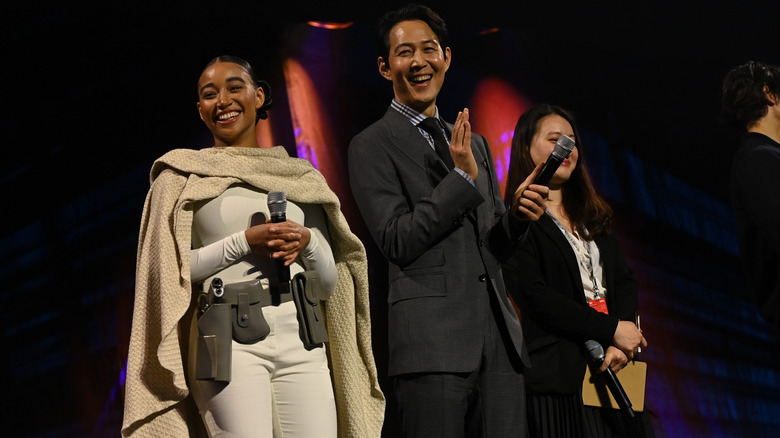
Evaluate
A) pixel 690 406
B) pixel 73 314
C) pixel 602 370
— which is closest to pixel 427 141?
pixel 602 370

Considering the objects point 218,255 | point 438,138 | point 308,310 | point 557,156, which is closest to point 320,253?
point 308,310

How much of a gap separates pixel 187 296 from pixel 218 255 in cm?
12

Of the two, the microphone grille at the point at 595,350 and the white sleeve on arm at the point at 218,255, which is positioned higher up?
the white sleeve on arm at the point at 218,255

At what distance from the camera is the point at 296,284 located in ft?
6.57

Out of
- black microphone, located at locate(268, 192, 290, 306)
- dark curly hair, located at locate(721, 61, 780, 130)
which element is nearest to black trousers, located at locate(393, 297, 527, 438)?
black microphone, located at locate(268, 192, 290, 306)

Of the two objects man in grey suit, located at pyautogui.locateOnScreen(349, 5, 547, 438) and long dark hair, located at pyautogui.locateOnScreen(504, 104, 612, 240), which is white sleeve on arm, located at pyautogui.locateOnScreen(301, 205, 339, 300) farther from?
long dark hair, located at pyautogui.locateOnScreen(504, 104, 612, 240)

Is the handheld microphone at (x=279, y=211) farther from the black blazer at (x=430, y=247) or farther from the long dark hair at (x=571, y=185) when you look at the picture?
the long dark hair at (x=571, y=185)

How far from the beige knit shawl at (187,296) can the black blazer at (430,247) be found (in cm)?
16

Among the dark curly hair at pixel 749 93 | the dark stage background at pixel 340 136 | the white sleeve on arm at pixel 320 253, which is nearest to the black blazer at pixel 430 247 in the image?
the white sleeve on arm at pixel 320 253

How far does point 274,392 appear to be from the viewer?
76.9 inches

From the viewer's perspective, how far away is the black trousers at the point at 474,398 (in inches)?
75.9

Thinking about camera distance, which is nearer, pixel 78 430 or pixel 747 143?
pixel 747 143

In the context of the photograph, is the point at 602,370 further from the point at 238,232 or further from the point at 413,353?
the point at 238,232

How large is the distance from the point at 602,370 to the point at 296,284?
0.90 metres
